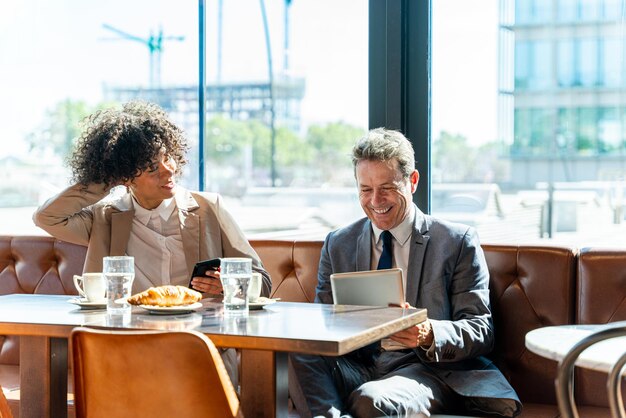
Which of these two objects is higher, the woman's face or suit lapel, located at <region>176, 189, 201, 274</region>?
the woman's face

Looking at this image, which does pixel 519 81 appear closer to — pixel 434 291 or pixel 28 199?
pixel 434 291

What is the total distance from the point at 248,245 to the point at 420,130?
0.89 m

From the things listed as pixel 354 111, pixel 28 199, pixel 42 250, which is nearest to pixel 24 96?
pixel 28 199

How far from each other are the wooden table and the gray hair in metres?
0.66

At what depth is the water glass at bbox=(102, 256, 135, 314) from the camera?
219 centimetres

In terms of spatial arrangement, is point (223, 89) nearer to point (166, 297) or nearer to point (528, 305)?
point (528, 305)

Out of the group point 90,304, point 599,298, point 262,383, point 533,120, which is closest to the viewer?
point 262,383

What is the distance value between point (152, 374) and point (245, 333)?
0.69 feet

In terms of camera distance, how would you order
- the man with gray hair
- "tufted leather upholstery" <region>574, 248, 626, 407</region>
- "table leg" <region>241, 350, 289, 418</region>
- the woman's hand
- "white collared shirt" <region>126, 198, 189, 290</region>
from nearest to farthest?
"table leg" <region>241, 350, 289, 418</region>
the man with gray hair
the woman's hand
"tufted leather upholstery" <region>574, 248, 626, 407</region>
"white collared shirt" <region>126, 198, 189, 290</region>

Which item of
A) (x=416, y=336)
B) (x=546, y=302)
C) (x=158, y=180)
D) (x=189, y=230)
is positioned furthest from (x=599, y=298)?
(x=158, y=180)

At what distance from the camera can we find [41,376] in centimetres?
220

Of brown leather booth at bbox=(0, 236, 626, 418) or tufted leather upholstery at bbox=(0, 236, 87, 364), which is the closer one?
brown leather booth at bbox=(0, 236, 626, 418)

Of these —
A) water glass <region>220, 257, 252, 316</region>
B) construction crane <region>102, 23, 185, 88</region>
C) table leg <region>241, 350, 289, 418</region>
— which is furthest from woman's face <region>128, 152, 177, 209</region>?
construction crane <region>102, 23, 185, 88</region>

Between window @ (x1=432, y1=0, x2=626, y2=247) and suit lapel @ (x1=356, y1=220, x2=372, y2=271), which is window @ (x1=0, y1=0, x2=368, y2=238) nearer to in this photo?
window @ (x1=432, y1=0, x2=626, y2=247)
